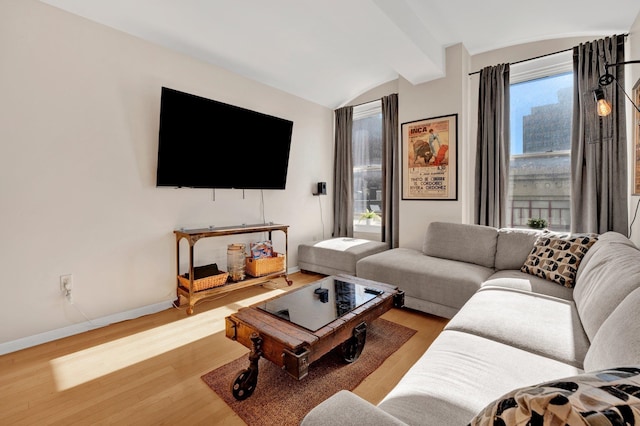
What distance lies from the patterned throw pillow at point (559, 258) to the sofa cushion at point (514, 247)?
0.14 meters

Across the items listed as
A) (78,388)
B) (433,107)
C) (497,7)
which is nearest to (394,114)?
(433,107)

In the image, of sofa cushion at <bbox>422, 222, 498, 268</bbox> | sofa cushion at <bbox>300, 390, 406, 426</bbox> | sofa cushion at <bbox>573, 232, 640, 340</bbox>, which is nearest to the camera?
sofa cushion at <bbox>300, 390, 406, 426</bbox>

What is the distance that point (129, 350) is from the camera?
2043mm

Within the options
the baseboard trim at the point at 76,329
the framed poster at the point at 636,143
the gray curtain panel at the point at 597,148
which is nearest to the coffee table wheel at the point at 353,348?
the baseboard trim at the point at 76,329

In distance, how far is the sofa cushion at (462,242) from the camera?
280 centimetres

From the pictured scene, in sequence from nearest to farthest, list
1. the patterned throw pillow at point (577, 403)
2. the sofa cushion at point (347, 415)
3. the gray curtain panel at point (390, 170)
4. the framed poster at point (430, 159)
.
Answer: the patterned throw pillow at point (577, 403), the sofa cushion at point (347, 415), the framed poster at point (430, 159), the gray curtain panel at point (390, 170)

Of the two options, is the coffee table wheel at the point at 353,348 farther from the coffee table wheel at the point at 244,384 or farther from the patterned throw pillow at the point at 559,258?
the patterned throw pillow at the point at 559,258

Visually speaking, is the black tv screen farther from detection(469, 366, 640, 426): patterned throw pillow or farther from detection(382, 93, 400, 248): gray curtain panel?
detection(469, 366, 640, 426): patterned throw pillow

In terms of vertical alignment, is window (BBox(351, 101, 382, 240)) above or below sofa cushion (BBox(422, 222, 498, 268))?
above

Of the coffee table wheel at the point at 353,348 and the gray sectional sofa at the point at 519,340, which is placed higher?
the gray sectional sofa at the point at 519,340

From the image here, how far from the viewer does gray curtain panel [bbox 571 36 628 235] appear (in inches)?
99.8

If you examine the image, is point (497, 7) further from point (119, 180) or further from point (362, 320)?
point (119, 180)

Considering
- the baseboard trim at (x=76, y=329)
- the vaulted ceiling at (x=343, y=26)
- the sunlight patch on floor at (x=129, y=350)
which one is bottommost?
the sunlight patch on floor at (x=129, y=350)

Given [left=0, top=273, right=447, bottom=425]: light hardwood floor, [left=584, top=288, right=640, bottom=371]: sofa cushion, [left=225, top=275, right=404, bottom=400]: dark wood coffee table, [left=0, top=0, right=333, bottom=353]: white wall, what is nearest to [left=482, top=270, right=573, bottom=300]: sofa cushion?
[left=0, top=273, right=447, bottom=425]: light hardwood floor
